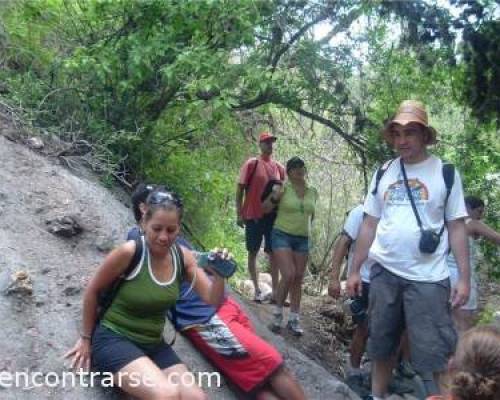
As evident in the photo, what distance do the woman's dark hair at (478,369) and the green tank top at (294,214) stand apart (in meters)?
4.38

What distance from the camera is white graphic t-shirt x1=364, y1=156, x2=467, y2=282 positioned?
13.0 feet

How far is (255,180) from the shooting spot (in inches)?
284

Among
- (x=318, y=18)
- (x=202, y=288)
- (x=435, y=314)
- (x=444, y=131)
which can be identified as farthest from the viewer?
(x=444, y=131)

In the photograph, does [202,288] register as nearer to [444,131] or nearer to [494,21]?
[494,21]

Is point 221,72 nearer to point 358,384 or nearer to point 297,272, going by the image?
point 297,272

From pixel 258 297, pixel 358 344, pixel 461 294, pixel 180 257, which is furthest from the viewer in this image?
pixel 258 297

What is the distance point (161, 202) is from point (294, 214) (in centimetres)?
322

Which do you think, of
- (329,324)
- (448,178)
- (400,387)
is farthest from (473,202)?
(329,324)

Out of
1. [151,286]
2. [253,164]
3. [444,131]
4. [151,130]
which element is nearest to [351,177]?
[444,131]

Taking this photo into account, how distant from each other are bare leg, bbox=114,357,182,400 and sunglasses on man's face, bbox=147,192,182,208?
825 millimetres

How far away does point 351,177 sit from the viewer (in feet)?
36.5

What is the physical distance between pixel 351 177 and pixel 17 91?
6.27m

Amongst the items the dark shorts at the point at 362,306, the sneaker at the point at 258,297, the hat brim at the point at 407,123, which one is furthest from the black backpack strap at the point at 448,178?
the sneaker at the point at 258,297

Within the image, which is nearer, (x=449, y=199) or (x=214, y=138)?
(x=449, y=199)
